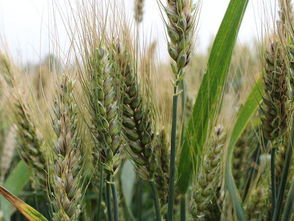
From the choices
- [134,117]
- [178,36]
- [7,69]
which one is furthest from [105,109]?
[7,69]

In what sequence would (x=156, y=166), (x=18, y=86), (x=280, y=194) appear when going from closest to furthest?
(x=280, y=194)
(x=156, y=166)
(x=18, y=86)

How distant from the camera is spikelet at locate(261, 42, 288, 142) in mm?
1106

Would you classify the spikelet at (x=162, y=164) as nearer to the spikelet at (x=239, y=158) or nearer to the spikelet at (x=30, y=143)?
the spikelet at (x=30, y=143)

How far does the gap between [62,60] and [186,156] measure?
16.5 inches

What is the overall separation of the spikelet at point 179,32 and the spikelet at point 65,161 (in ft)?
0.89

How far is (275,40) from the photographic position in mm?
1157

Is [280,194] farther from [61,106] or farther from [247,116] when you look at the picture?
[61,106]

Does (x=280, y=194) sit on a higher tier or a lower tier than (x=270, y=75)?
lower

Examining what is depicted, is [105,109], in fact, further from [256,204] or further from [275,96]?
[256,204]

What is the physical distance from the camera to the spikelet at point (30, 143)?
4.34ft

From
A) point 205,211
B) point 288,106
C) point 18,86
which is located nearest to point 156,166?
point 205,211

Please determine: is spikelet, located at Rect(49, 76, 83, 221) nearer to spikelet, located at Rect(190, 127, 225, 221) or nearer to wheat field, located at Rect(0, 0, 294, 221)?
wheat field, located at Rect(0, 0, 294, 221)

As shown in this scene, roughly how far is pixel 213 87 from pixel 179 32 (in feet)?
0.73

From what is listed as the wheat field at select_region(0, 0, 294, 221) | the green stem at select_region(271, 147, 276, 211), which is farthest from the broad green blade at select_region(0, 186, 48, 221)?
the green stem at select_region(271, 147, 276, 211)
